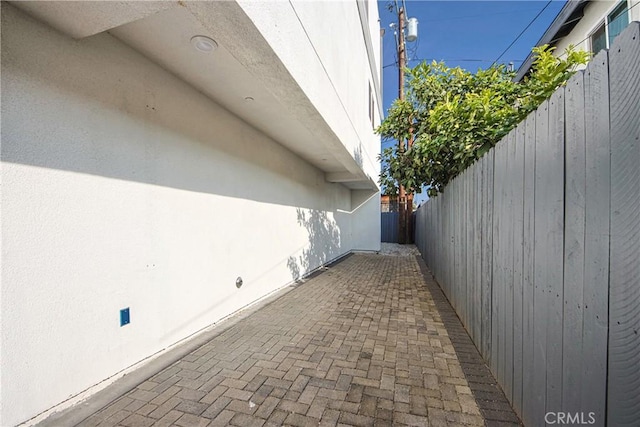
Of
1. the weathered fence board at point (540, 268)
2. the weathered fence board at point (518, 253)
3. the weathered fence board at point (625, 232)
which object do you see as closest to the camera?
the weathered fence board at point (625, 232)

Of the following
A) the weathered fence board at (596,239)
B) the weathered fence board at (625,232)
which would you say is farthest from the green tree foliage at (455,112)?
the weathered fence board at (625,232)

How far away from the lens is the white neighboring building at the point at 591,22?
17.8 ft

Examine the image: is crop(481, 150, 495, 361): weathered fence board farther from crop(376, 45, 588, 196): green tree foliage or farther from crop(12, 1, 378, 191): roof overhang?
crop(12, 1, 378, 191): roof overhang

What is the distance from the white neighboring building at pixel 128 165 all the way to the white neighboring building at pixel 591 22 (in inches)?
235

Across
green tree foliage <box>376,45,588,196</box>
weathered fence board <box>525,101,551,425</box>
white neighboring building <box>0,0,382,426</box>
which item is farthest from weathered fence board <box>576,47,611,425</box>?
white neighboring building <box>0,0,382,426</box>

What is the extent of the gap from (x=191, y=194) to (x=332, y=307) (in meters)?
2.73

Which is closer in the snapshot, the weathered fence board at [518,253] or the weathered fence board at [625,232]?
the weathered fence board at [625,232]

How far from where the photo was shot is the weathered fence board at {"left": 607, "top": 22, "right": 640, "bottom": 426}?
1012 mm

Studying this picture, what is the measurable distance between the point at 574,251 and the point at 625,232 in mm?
342

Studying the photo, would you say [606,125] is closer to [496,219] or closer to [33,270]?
[496,219]

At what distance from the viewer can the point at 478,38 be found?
9828mm

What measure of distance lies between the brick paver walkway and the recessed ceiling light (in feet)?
9.92

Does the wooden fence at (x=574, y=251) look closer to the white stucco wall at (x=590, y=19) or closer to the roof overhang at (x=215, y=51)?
the roof overhang at (x=215, y=51)

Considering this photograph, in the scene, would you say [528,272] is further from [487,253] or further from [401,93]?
[401,93]
